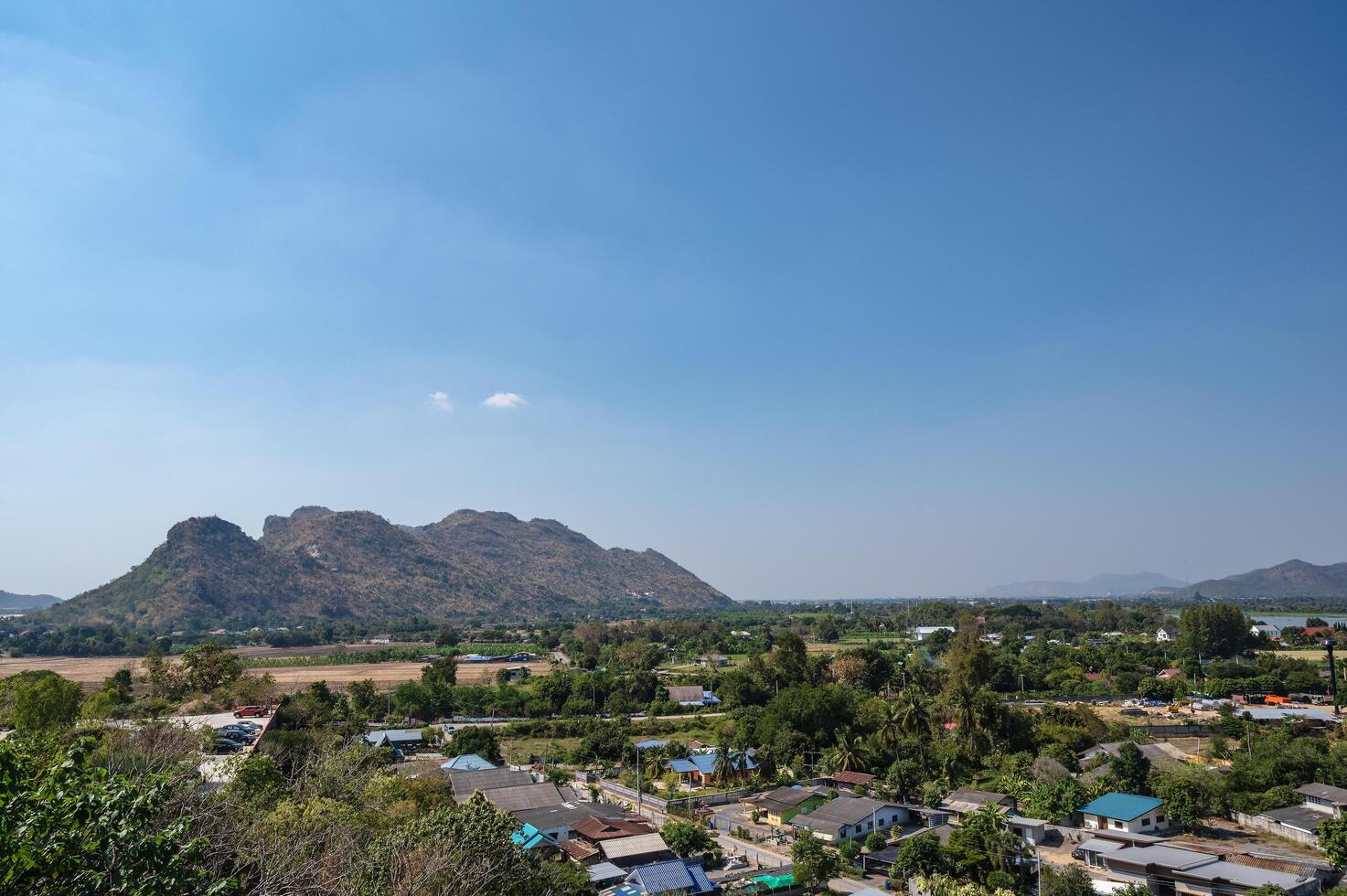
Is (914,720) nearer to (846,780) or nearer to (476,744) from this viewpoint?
(846,780)

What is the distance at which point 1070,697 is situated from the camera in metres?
60.9

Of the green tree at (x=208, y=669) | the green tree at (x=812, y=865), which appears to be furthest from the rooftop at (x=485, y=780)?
the green tree at (x=208, y=669)

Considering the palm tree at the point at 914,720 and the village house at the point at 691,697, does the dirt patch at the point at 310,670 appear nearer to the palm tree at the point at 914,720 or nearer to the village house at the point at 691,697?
the village house at the point at 691,697

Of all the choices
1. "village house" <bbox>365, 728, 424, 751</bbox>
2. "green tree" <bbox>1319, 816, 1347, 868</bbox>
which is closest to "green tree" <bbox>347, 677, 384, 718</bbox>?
"village house" <bbox>365, 728, 424, 751</bbox>

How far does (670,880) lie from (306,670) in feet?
251

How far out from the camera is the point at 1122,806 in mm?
27938

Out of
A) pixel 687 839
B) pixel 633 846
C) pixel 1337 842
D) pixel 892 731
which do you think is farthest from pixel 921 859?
pixel 892 731

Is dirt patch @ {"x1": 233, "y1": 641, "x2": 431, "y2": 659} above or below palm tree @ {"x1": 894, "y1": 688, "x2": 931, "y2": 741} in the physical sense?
below

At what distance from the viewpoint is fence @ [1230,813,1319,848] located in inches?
1064

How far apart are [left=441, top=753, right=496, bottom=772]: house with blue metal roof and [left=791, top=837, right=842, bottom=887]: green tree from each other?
16.6 meters

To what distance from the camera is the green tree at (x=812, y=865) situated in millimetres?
23156

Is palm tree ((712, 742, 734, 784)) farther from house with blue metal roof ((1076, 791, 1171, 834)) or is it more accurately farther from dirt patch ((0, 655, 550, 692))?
dirt patch ((0, 655, 550, 692))

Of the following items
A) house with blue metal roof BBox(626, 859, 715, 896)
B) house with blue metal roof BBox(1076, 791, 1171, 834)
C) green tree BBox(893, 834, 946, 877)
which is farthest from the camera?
house with blue metal roof BBox(1076, 791, 1171, 834)

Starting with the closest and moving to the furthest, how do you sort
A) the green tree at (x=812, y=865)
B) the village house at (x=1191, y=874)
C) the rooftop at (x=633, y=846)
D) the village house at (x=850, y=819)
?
the village house at (x=1191, y=874), the green tree at (x=812, y=865), the rooftop at (x=633, y=846), the village house at (x=850, y=819)
